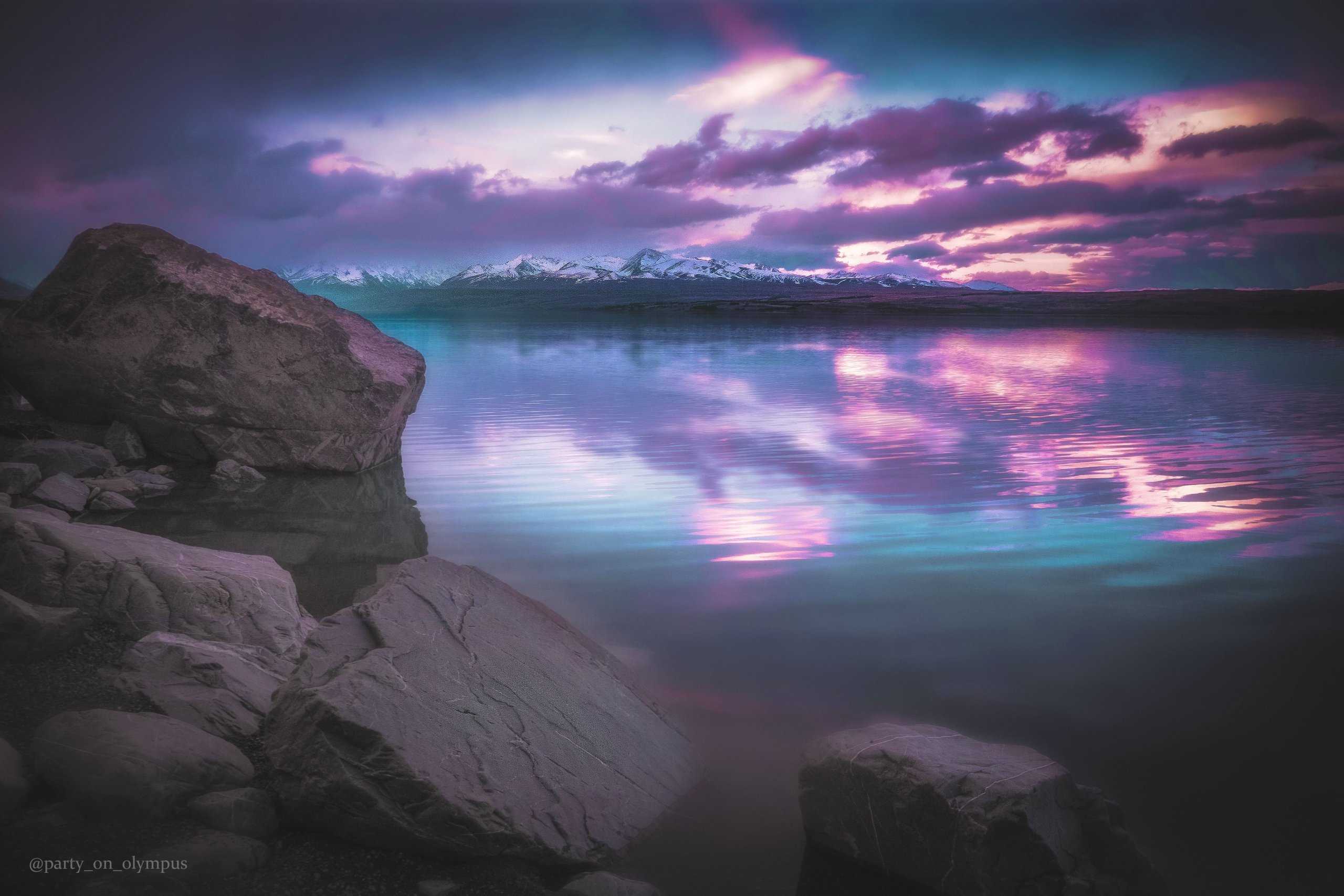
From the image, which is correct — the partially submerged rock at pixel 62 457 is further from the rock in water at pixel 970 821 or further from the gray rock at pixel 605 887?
the rock in water at pixel 970 821

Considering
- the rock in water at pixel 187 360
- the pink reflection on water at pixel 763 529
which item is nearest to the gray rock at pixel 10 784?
the pink reflection on water at pixel 763 529

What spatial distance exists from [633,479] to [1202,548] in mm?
6346

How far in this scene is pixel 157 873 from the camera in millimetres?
2545

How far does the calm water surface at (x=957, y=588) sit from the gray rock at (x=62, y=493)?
133 inches

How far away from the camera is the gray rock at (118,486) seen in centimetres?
823

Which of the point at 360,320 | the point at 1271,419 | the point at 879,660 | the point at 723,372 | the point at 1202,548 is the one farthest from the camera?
the point at 723,372

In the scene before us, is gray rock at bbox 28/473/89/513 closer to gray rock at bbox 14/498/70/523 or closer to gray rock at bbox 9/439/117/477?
gray rock at bbox 14/498/70/523

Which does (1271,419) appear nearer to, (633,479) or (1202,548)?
(1202,548)

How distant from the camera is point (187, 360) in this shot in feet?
32.2

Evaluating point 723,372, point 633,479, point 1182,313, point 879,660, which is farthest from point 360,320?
point 1182,313

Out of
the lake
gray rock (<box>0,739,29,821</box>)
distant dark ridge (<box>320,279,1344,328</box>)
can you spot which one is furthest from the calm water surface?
distant dark ridge (<box>320,279,1344,328</box>)

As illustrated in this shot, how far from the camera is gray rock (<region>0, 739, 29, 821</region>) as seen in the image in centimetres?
267

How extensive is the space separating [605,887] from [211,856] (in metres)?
1.41

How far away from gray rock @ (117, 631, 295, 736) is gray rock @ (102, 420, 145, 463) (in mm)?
7169
